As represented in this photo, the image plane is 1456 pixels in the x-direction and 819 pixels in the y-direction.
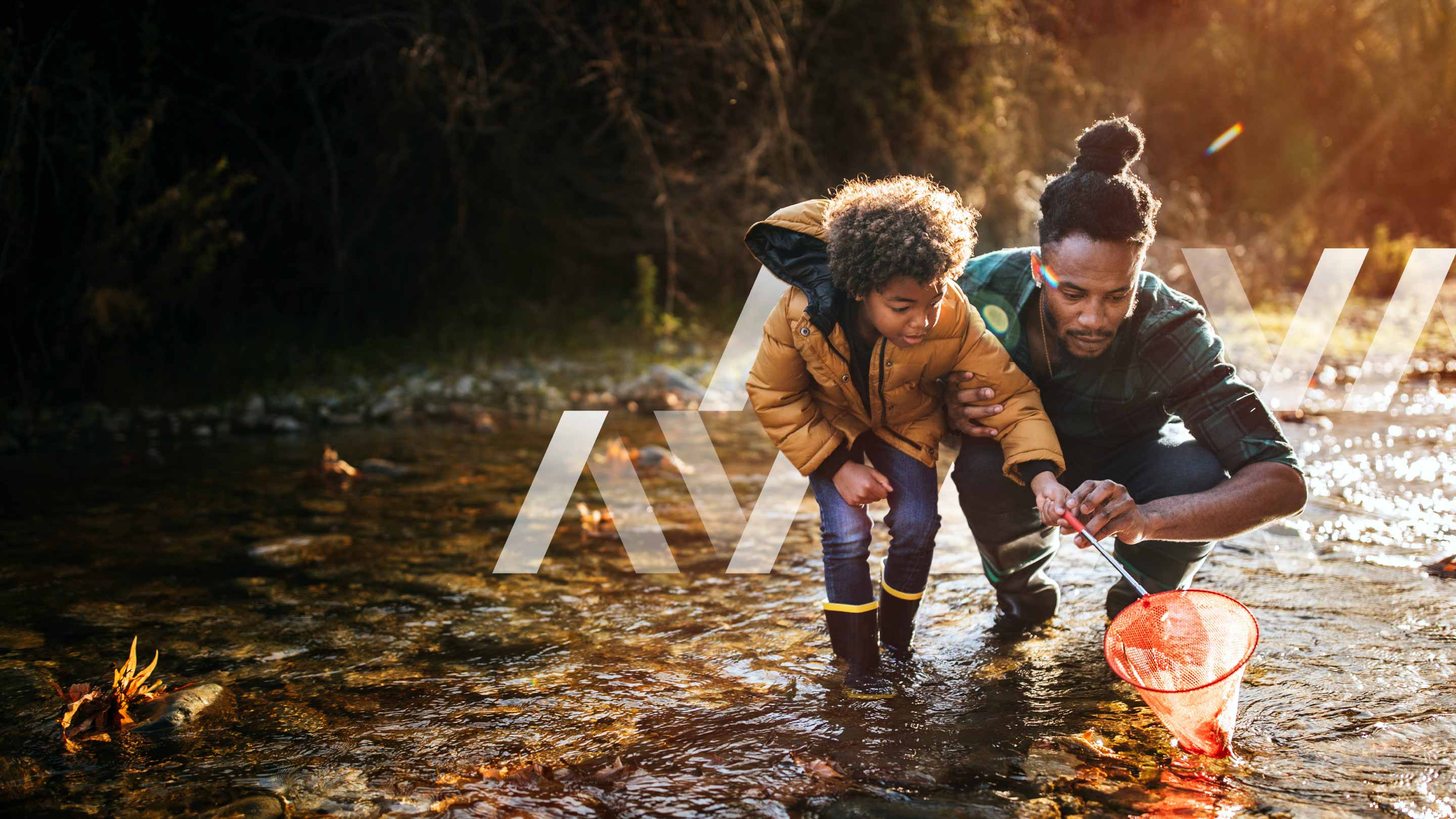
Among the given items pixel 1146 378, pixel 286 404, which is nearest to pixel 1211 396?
pixel 1146 378

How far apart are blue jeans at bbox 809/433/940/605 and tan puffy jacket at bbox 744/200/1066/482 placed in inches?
2.8

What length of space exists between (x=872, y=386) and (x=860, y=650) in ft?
2.23

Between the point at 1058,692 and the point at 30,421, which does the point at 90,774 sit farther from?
the point at 30,421

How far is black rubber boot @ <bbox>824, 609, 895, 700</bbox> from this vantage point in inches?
110

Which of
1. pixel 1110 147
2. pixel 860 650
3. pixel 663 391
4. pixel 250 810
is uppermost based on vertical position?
pixel 1110 147

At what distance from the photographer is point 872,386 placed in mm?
2875

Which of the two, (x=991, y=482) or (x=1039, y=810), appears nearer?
(x=1039, y=810)

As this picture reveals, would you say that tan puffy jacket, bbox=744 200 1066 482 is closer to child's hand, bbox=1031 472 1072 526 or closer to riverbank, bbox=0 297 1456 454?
child's hand, bbox=1031 472 1072 526

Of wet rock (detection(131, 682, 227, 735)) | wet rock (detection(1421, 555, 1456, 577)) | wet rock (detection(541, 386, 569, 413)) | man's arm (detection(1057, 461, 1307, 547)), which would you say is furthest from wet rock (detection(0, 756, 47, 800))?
wet rock (detection(541, 386, 569, 413))

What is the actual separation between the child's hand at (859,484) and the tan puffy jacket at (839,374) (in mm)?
75

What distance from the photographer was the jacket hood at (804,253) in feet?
9.13

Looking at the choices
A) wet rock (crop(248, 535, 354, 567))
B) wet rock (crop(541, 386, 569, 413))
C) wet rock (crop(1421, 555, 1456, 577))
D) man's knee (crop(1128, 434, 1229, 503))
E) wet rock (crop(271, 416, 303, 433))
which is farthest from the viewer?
wet rock (crop(541, 386, 569, 413))

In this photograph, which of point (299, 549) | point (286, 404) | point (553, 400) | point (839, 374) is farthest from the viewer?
point (553, 400)

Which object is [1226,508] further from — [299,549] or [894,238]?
[299,549]
